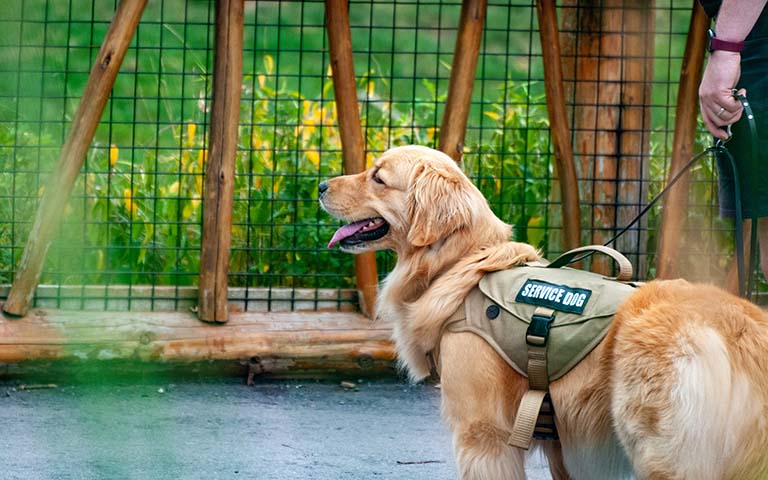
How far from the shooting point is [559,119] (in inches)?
193

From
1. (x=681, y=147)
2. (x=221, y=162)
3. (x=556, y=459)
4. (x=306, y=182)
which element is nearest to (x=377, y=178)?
(x=556, y=459)

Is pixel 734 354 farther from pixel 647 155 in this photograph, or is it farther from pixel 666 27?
pixel 666 27

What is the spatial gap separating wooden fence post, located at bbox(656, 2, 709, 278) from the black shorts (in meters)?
2.05

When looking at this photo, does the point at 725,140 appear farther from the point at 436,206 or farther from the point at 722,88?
the point at 436,206

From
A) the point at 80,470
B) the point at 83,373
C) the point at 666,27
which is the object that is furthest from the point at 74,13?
the point at 666,27

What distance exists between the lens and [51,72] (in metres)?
0.78

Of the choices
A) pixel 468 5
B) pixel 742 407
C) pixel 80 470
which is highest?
pixel 468 5

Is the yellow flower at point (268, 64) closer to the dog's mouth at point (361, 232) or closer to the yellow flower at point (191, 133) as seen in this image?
the yellow flower at point (191, 133)

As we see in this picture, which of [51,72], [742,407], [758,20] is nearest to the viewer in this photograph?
[51,72]

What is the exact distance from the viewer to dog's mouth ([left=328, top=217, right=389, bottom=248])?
9.98 feet

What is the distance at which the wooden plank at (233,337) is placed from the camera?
14.6 feet

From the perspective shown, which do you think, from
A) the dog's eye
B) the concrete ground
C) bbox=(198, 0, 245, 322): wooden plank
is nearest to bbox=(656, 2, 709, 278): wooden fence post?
the concrete ground

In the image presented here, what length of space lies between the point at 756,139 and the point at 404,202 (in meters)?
1.06

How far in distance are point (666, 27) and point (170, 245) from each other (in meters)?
3.75
